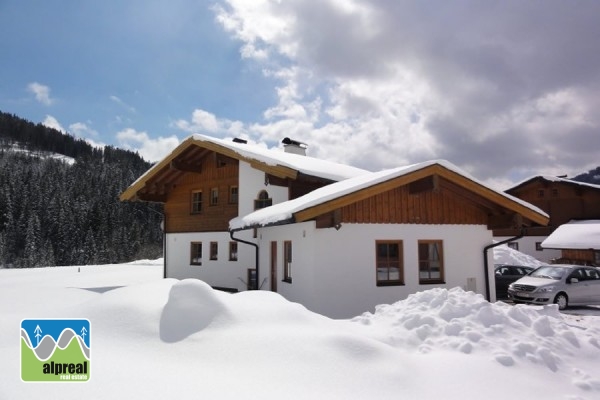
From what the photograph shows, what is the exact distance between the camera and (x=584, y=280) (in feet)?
42.7

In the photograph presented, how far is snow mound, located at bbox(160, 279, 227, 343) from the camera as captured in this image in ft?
18.0

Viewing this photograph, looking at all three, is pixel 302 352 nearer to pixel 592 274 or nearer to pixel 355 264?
pixel 355 264

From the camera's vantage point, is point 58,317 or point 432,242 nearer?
point 58,317

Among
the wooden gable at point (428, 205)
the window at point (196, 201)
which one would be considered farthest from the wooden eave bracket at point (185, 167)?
the wooden gable at point (428, 205)

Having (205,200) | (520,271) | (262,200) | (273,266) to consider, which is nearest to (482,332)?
(273,266)

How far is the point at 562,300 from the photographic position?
1266 cm

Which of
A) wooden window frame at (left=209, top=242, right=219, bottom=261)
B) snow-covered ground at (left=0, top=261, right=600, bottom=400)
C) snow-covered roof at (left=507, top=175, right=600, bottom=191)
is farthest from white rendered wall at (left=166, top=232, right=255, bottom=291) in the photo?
snow-covered roof at (left=507, top=175, right=600, bottom=191)

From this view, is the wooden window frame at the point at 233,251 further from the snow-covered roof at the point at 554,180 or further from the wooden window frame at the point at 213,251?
the snow-covered roof at the point at 554,180

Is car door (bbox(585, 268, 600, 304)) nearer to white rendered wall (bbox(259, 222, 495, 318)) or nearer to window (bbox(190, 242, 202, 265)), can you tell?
A: white rendered wall (bbox(259, 222, 495, 318))

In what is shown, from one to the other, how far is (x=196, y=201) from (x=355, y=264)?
37.1 feet

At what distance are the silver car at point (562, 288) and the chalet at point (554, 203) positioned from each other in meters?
19.2

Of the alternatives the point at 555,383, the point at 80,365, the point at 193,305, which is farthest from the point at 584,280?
the point at 80,365

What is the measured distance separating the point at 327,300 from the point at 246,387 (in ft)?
20.1

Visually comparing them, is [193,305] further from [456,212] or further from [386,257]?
[456,212]
